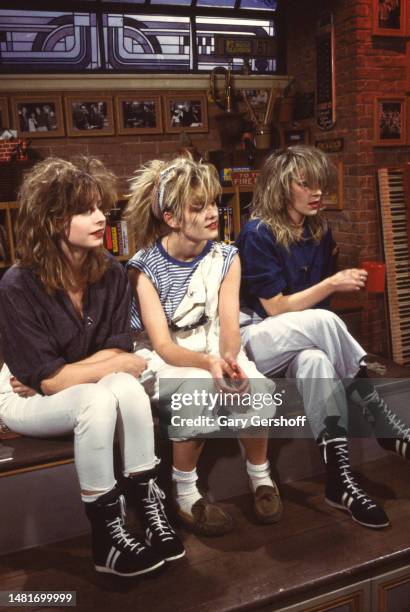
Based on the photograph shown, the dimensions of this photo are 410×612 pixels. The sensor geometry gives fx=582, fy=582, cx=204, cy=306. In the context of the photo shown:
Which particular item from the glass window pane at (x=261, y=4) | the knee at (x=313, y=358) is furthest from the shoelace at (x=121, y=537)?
the glass window pane at (x=261, y=4)

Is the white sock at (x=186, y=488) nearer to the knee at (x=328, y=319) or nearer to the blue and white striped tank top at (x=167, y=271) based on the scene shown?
the blue and white striped tank top at (x=167, y=271)

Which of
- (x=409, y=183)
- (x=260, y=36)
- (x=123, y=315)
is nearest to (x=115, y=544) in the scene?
(x=123, y=315)

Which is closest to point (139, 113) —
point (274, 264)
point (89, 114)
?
point (89, 114)

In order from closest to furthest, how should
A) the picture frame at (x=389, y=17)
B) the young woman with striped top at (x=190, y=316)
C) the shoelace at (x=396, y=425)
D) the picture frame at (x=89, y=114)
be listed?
the young woman with striped top at (x=190, y=316), the shoelace at (x=396, y=425), the picture frame at (x=389, y=17), the picture frame at (x=89, y=114)

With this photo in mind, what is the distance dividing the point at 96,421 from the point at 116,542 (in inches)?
14.1

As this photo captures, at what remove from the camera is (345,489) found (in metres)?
1.95

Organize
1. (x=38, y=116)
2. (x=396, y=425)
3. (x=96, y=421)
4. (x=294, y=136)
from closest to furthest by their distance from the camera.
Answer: (x=96, y=421), (x=396, y=425), (x=38, y=116), (x=294, y=136)

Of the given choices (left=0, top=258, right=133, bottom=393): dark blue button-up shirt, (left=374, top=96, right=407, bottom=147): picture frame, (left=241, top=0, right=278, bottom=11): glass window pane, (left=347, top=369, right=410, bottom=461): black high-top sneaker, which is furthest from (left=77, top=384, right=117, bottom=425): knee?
(left=241, top=0, right=278, bottom=11): glass window pane

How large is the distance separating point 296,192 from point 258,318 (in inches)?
20.6

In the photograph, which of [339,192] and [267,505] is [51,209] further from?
[339,192]

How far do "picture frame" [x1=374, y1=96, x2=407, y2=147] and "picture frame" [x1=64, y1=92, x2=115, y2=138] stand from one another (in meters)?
1.92

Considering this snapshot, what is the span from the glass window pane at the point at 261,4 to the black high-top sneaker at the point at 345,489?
3972mm

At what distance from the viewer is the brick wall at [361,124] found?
12.9ft

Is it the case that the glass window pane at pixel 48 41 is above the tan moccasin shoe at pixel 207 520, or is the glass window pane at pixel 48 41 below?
above
